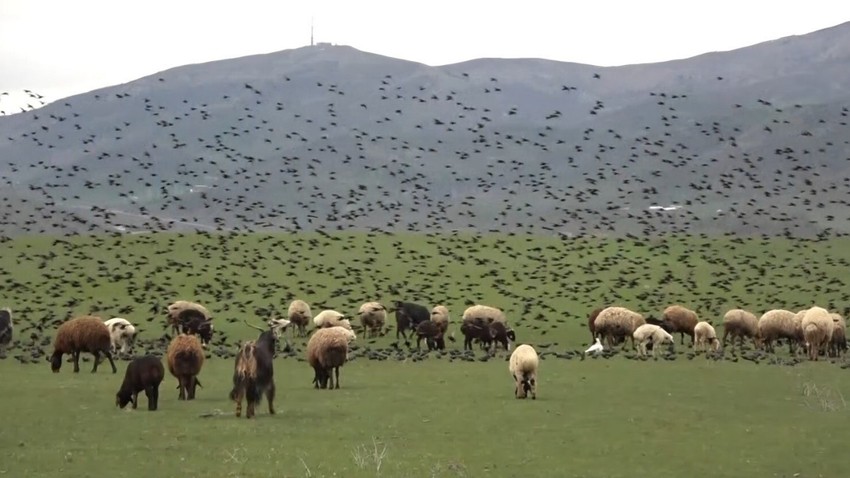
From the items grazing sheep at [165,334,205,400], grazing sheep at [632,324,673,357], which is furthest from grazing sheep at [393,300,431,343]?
grazing sheep at [165,334,205,400]

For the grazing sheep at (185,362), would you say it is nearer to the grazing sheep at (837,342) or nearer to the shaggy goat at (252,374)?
the shaggy goat at (252,374)

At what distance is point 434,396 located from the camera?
32.2 metres

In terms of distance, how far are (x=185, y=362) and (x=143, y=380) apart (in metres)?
2.32

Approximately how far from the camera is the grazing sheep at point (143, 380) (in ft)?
91.0

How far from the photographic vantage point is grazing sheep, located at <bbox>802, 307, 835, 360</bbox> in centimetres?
4503

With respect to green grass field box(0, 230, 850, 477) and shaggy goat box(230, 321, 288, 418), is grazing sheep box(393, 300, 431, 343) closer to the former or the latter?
green grass field box(0, 230, 850, 477)

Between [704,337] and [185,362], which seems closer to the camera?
[185,362]

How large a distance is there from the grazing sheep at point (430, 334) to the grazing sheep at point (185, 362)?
18883 millimetres

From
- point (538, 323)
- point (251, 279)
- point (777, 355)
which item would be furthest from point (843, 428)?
point (251, 279)

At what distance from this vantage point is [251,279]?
242ft

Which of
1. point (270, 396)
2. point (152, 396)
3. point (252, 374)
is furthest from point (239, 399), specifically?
point (152, 396)

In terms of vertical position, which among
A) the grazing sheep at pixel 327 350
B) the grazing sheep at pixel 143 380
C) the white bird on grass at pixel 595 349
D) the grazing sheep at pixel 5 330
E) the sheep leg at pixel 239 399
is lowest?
the sheep leg at pixel 239 399

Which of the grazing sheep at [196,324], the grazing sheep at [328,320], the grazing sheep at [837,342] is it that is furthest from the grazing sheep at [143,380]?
the grazing sheep at [837,342]

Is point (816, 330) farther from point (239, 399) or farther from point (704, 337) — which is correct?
point (239, 399)
